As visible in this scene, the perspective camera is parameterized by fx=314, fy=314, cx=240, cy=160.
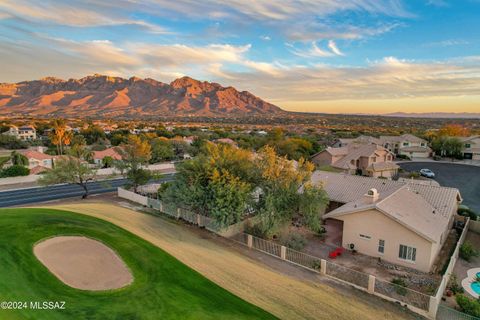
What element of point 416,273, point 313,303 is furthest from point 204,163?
point 416,273

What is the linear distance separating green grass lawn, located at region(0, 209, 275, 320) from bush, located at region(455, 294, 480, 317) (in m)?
9.60

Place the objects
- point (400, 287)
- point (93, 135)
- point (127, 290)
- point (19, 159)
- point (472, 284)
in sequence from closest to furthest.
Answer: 1. point (127, 290)
2. point (400, 287)
3. point (472, 284)
4. point (19, 159)
5. point (93, 135)

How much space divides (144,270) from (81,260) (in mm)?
3599

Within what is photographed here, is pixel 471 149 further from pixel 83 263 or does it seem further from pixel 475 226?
pixel 83 263

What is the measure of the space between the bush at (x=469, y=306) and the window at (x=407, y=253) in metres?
4.74

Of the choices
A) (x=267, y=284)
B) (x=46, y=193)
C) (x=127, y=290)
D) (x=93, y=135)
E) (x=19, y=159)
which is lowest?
(x=46, y=193)

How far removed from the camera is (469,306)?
15.2 meters

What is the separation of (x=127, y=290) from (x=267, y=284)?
7216 millimetres

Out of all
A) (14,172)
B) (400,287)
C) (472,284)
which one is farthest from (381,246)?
(14,172)

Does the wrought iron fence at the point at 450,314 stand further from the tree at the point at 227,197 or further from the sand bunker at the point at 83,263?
the sand bunker at the point at 83,263

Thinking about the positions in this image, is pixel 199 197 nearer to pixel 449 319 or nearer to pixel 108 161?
pixel 449 319

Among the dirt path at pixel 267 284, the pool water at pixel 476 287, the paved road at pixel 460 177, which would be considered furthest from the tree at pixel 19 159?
the paved road at pixel 460 177

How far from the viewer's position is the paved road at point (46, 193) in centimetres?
3703

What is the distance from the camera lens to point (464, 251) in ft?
72.9
